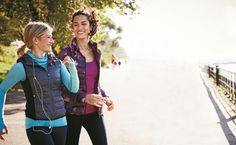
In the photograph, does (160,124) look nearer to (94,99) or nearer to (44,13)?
(94,99)

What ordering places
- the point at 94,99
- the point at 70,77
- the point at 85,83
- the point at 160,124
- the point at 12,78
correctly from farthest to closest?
1. the point at 160,124
2. the point at 85,83
3. the point at 94,99
4. the point at 70,77
5. the point at 12,78

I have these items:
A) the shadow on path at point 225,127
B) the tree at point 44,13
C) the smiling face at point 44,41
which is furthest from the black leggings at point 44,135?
the tree at point 44,13

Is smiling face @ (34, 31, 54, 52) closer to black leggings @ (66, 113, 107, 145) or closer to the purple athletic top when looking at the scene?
the purple athletic top

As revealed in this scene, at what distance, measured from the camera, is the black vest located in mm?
3938

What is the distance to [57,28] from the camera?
79.3ft

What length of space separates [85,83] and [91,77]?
0.08 meters

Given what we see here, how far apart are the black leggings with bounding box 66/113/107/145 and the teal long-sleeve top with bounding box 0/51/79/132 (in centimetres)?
52

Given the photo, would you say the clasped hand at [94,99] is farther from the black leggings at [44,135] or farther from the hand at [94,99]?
the black leggings at [44,135]

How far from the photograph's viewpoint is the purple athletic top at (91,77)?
4.55 metres

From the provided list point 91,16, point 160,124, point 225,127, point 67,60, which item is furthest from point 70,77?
point 160,124

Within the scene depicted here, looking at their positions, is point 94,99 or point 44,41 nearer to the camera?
point 44,41

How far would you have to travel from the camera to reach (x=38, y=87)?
3939mm

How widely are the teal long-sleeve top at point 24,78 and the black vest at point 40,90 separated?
0.03 m

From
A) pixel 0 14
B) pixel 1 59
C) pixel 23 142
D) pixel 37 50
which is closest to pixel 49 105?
pixel 37 50
